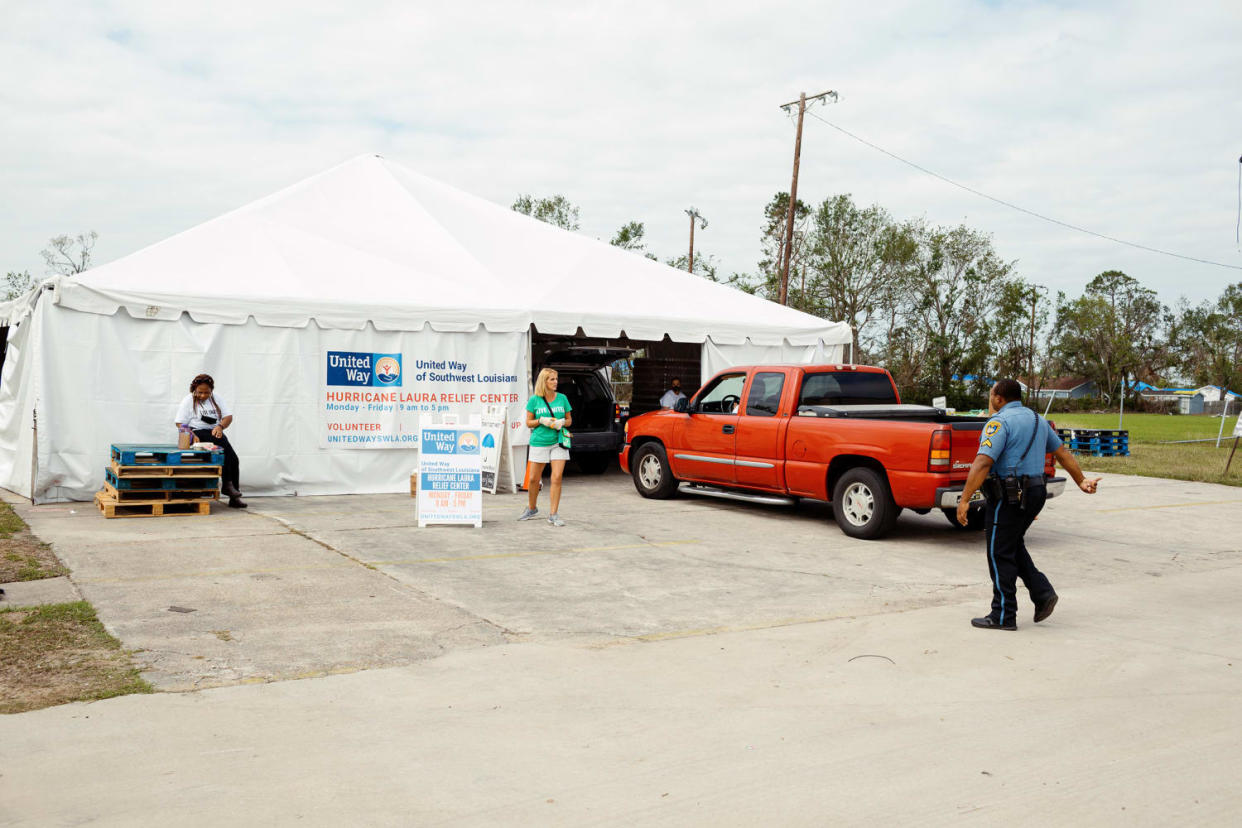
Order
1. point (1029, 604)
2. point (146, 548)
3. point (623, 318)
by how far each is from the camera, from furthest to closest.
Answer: point (623, 318) < point (146, 548) < point (1029, 604)

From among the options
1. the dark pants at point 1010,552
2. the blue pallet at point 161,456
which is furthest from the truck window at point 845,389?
the blue pallet at point 161,456

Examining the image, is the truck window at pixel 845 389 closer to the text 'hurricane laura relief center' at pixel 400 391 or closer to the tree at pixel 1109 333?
the text 'hurricane laura relief center' at pixel 400 391

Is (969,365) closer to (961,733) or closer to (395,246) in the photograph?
(395,246)

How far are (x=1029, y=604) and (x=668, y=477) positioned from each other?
6.46 metres

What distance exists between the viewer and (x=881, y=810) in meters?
3.78

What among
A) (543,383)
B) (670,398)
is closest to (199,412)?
(543,383)

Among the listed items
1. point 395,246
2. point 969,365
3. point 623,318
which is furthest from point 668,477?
point 969,365

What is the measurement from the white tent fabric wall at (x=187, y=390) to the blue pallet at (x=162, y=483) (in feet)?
3.05

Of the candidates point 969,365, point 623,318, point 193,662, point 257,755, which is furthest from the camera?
point 969,365

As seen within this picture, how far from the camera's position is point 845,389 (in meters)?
12.0

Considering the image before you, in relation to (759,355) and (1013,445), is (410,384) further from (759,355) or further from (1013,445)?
(1013,445)

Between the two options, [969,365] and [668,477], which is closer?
[668,477]

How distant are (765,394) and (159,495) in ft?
23.7

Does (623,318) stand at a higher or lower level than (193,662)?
higher
